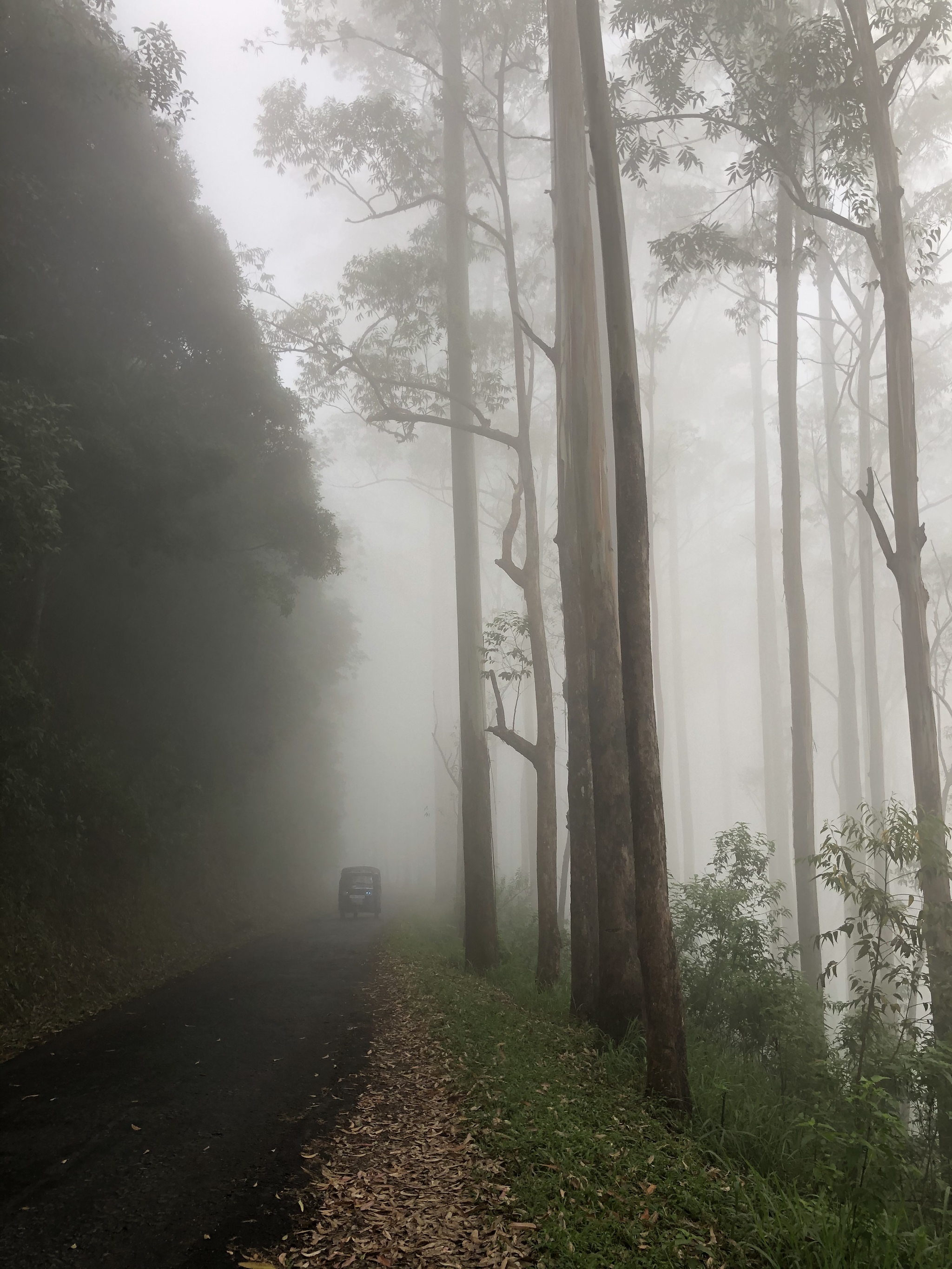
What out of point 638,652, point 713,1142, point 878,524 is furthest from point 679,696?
point 713,1142

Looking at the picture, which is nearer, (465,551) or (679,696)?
(465,551)

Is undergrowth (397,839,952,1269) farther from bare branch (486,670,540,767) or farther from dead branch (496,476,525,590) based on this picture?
dead branch (496,476,525,590)

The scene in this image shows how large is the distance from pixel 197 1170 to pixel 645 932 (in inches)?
136

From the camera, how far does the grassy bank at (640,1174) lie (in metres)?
3.70

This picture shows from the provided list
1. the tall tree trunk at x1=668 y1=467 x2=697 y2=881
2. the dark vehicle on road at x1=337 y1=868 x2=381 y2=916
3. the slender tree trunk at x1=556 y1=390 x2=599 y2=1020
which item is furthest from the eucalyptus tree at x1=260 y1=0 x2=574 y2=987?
the tall tree trunk at x1=668 y1=467 x2=697 y2=881

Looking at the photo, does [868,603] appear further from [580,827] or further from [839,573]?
[580,827]

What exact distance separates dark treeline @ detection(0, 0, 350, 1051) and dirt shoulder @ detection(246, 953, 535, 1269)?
A: 4.55 metres

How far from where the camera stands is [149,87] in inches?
420

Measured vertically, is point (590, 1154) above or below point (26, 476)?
below

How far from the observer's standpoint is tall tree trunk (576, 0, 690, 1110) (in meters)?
6.07

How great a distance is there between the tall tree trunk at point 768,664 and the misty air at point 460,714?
0.29 m

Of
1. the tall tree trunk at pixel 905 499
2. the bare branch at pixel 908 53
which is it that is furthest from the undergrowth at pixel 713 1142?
the bare branch at pixel 908 53

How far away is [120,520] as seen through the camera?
11.2m

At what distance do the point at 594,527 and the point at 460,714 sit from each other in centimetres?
550
